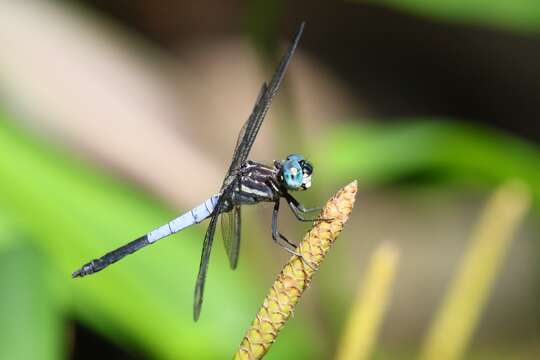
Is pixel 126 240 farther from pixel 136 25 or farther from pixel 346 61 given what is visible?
pixel 346 61

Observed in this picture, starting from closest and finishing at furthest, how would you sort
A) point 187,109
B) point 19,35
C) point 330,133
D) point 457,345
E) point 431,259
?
point 457,345, point 330,133, point 19,35, point 187,109, point 431,259

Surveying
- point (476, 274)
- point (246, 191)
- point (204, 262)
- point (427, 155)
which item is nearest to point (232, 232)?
point (246, 191)

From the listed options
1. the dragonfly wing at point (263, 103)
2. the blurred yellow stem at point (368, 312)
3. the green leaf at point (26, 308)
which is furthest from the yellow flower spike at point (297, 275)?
the dragonfly wing at point (263, 103)

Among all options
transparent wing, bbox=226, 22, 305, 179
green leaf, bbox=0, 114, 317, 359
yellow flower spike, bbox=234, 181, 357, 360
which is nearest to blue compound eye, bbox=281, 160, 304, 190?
transparent wing, bbox=226, 22, 305, 179

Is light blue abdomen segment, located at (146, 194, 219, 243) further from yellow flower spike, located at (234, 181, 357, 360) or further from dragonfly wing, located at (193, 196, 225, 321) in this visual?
yellow flower spike, located at (234, 181, 357, 360)

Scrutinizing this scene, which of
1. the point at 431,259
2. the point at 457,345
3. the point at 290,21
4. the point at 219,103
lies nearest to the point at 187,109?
the point at 219,103

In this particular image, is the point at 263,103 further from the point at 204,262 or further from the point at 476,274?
the point at 476,274

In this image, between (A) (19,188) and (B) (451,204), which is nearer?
(A) (19,188)
